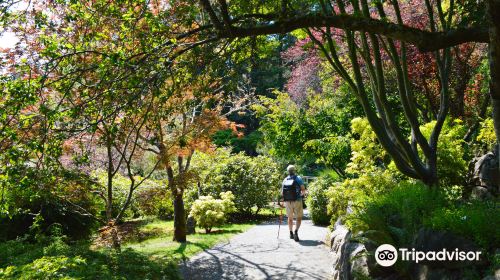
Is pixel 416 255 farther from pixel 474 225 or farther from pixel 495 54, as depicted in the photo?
pixel 495 54

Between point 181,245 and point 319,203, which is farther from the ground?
point 319,203

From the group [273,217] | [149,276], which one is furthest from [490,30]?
[273,217]

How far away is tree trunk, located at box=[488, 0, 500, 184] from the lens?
357 centimetres

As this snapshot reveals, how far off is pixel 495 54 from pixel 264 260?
555 cm

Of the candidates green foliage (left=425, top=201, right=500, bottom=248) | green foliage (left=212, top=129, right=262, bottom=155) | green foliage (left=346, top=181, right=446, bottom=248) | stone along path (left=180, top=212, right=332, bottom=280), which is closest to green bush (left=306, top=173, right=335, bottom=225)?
stone along path (left=180, top=212, right=332, bottom=280)

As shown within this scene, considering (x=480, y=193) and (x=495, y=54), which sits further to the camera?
(x=480, y=193)

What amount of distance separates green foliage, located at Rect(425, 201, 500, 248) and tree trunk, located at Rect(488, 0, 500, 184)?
0.82 meters

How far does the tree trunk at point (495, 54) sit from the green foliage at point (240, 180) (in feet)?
36.9

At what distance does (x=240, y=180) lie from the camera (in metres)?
15.2

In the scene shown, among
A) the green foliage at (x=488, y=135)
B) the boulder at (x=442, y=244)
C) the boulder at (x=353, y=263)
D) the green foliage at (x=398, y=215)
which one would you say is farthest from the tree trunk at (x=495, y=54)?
the green foliage at (x=488, y=135)

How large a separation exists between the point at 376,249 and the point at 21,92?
3986mm

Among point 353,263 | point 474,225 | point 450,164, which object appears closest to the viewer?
point 474,225

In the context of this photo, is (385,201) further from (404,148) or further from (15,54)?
(15,54)

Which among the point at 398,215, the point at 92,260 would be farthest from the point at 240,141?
the point at 92,260
